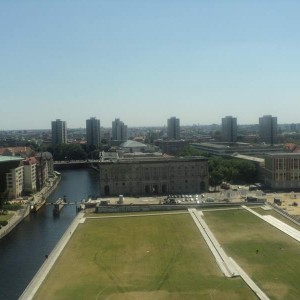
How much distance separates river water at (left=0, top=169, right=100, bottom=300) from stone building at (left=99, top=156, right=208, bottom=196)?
6039 millimetres

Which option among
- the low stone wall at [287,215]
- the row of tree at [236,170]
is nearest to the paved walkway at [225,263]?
the low stone wall at [287,215]

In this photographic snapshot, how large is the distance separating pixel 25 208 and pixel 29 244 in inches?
603

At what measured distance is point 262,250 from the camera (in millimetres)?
36188

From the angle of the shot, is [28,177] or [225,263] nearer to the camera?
[225,263]

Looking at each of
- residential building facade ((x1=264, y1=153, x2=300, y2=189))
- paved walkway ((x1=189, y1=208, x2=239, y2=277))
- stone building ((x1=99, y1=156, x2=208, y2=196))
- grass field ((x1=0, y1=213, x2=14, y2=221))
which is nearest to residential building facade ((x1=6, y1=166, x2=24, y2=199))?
grass field ((x1=0, y1=213, x2=14, y2=221))

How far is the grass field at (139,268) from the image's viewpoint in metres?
28.4

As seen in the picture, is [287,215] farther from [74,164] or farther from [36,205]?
[74,164]

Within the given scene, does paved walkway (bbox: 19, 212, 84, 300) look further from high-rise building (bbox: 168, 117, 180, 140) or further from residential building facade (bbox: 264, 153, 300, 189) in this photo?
high-rise building (bbox: 168, 117, 180, 140)

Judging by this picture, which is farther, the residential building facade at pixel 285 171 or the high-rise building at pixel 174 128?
the high-rise building at pixel 174 128

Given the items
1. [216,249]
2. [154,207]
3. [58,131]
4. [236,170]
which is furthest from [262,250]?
[58,131]

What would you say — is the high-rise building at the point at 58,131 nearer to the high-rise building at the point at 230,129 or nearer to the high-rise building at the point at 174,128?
the high-rise building at the point at 174,128

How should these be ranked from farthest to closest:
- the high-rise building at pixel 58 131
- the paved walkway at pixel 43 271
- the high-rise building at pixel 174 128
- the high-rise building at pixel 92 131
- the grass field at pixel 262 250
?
the high-rise building at pixel 174 128 → the high-rise building at pixel 58 131 → the high-rise building at pixel 92 131 → the grass field at pixel 262 250 → the paved walkway at pixel 43 271

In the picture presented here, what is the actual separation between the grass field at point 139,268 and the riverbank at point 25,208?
Answer: 30.1 feet

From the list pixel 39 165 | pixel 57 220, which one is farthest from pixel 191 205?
pixel 39 165
